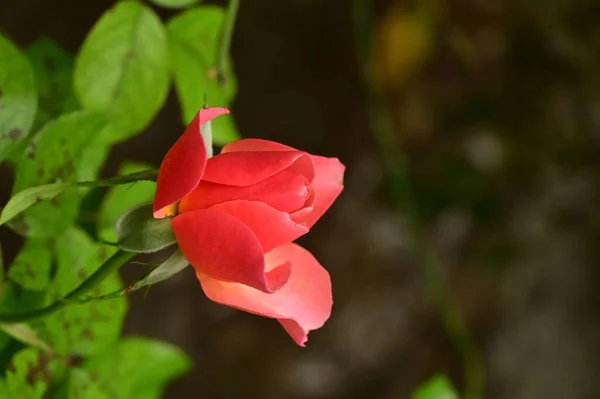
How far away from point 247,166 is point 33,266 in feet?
0.47

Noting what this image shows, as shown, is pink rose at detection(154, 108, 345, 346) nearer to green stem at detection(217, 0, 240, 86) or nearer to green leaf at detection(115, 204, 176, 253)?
green leaf at detection(115, 204, 176, 253)

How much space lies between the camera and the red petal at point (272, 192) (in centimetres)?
23

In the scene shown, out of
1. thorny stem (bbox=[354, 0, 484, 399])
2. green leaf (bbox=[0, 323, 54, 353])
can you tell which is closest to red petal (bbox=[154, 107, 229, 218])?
green leaf (bbox=[0, 323, 54, 353])

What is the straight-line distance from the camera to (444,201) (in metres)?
1.04

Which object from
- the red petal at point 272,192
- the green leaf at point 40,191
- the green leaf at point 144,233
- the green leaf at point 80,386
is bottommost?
the green leaf at point 80,386

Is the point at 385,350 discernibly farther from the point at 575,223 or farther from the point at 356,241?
the point at 575,223

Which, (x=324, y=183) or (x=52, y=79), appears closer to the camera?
(x=324, y=183)

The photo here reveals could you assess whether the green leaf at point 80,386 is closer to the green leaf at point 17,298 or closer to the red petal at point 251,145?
the green leaf at point 17,298

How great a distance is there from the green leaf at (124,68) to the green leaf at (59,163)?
38 mm

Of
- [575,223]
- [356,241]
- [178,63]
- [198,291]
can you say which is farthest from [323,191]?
[575,223]

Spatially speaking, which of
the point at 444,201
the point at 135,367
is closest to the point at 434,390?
the point at 135,367

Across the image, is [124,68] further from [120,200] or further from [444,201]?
[444,201]

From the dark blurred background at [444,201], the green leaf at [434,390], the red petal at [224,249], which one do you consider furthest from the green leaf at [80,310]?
the dark blurred background at [444,201]

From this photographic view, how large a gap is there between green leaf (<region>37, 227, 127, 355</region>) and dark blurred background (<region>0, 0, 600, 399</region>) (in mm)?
568
